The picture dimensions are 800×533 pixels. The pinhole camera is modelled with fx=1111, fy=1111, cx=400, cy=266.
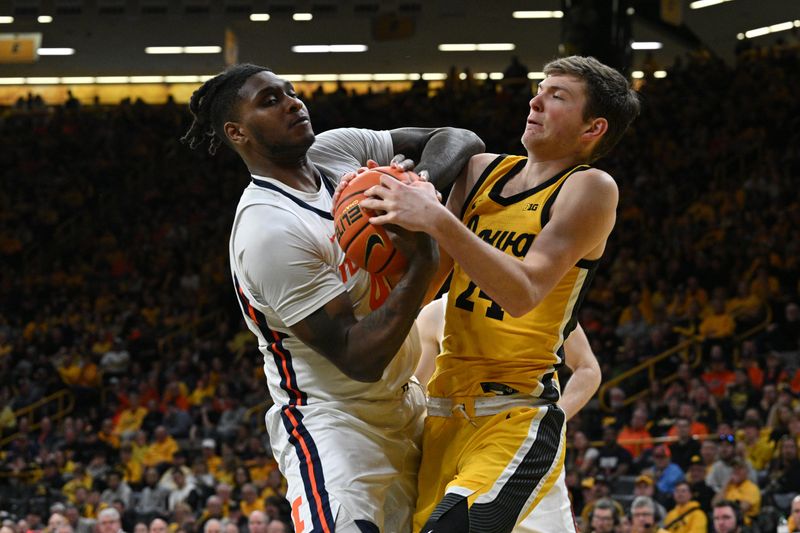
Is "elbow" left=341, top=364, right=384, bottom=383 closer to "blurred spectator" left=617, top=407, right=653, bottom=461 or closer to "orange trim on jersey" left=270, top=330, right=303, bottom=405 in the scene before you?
"orange trim on jersey" left=270, top=330, right=303, bottom=405

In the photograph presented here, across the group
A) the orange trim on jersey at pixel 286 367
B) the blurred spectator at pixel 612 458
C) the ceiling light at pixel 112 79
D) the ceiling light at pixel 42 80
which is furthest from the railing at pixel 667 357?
the ceiling light at pixel 42 80

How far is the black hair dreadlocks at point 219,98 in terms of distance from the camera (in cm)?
345

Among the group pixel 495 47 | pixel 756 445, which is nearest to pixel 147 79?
pixel 495 47

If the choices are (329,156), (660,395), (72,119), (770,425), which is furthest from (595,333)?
(72,119)

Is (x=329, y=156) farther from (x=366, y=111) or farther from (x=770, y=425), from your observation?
(x=366, y=111)

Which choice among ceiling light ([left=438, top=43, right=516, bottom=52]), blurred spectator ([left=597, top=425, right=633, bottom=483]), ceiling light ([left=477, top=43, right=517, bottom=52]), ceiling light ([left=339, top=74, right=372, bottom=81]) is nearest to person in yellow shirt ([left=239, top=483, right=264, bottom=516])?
blurred spectator ([left=597, top=425, right=633, bottom=483])

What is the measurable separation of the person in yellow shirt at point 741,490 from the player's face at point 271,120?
22.1ft

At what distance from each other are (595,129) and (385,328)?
1011 millimetres

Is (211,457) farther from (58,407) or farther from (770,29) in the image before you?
(770,29)

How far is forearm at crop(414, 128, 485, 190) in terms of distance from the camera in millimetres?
3562

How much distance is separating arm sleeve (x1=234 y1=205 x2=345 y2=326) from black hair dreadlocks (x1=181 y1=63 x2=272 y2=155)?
1.31 feet

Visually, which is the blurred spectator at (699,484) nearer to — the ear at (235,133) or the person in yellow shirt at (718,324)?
the person in yellow shirt at (718,324)

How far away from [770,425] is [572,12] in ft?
25.3

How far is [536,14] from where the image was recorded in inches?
858
